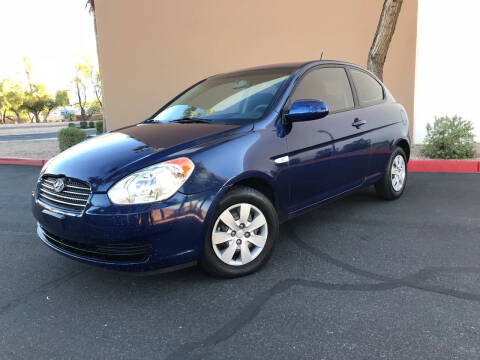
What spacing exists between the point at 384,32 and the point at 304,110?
5.02 metres

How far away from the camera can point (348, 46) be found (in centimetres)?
882

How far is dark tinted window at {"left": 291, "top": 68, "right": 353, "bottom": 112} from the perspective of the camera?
3679mm

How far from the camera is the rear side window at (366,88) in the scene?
433 centimetres

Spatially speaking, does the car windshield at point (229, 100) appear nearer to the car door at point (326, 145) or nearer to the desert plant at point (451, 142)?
the car door at point (326, 145)

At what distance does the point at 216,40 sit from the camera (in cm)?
970

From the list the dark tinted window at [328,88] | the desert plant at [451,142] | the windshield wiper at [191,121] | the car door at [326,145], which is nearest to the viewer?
the car door at [326,145]

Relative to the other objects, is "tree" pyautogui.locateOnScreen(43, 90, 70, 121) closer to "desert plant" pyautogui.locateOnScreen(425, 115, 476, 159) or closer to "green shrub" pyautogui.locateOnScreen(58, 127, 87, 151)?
"green shrub" pyautogui.locateOnScreen(58, 127, 87, 151)

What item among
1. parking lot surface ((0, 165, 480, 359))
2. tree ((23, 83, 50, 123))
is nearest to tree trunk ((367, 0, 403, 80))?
parking lot surface ((0, 165, 480, 359))

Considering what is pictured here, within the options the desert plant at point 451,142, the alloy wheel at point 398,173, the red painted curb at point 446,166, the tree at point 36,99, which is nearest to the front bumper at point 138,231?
the alloy wheel at point 398,173

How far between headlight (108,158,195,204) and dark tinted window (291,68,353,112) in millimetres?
1366

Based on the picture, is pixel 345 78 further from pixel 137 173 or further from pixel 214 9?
pixel 214 9

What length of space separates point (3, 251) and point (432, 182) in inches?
216

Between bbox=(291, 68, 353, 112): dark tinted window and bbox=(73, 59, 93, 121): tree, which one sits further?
bbox=(73, 59, 93, 121): tree

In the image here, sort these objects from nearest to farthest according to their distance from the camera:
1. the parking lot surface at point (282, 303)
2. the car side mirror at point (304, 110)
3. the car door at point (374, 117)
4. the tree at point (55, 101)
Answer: the parking lot surface at point (282, 303) < the car side mirror at point (304, 110) < the car door at point (374, 117) < the tree at point (55, 101)
